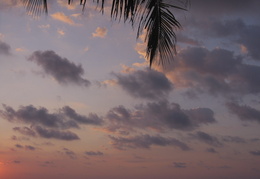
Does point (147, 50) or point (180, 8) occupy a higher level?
point (180, 8)

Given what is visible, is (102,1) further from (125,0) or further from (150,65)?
(150,65)

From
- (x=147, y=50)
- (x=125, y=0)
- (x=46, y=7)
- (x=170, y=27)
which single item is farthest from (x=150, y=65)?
(x=46, y=7)

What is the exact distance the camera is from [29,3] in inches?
297

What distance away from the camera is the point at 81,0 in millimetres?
7961

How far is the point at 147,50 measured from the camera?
8.28m

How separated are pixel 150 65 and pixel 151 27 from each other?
73 cm

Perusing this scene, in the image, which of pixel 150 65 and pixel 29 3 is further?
pixel 150 65

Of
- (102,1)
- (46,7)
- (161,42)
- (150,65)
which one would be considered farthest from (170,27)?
(46,7)

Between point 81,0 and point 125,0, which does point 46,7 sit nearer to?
point 81,0

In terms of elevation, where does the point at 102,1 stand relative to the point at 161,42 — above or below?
above

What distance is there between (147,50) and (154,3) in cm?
91

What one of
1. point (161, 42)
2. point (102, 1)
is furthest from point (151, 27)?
point (102, 1)

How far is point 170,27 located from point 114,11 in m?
1.12

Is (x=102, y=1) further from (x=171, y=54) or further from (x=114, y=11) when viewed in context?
(x=171, y=54)
